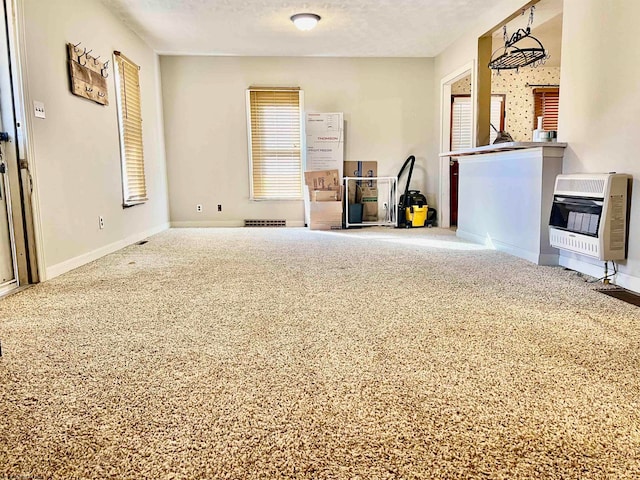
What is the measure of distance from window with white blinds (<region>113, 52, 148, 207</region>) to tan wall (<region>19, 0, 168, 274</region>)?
5.6 inches

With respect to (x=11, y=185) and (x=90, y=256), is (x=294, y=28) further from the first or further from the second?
(x=11, y=185)

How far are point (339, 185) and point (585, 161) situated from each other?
3.77 meters

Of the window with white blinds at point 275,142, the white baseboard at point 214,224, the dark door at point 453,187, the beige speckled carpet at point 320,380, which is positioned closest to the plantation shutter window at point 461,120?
the dark door at point 453,187

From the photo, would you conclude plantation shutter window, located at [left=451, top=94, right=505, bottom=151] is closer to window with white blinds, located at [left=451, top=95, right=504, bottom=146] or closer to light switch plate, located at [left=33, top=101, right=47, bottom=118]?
window with white blinds, located at [left=451, top=95, right=504, bottom=146]

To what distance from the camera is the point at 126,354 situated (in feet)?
6.07

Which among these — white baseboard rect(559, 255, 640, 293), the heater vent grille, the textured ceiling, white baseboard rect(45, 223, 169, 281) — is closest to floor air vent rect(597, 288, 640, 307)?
white baseboard rect(559, 255, 640, 293)

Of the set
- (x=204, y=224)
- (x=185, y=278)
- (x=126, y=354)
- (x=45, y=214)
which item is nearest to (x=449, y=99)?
(x=204, y=224)

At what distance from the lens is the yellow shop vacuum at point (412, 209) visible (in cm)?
670

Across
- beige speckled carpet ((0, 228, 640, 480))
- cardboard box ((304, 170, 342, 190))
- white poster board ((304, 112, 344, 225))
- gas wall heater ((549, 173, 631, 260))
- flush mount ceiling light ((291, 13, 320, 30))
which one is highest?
flush mount ceiling light ((291, 13, 320, 30))

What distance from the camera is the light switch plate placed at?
10.7 feet

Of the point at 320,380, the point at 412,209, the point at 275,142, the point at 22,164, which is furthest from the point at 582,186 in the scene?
the point at 275,142

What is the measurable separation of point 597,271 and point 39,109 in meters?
4.17

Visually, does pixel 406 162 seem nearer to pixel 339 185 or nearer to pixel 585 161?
pixel 339 185

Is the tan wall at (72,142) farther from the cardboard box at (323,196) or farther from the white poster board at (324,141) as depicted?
the white poster board at (324,141)
